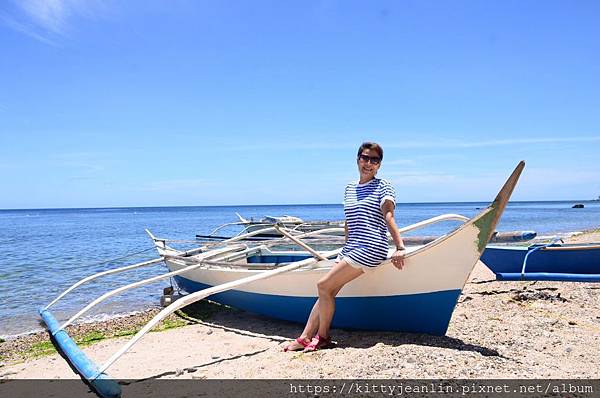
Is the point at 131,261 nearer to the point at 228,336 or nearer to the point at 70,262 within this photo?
the point at 70,262

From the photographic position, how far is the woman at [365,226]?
3859mm

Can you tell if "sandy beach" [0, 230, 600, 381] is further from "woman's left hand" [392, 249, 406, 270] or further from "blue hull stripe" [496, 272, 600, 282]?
"woman's left hand" [392, 249, 406, 270]

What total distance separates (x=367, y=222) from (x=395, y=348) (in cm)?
123

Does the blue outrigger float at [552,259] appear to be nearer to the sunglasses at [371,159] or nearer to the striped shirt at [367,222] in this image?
the striped shirt at [367,222]

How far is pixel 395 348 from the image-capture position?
4043 millimetres

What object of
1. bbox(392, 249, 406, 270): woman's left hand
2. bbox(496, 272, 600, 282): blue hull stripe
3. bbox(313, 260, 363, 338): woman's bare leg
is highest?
bbox(392, 249, 406, 270): woman's left hand

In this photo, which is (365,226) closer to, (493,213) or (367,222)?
(367,222)

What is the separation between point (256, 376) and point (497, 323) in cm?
291

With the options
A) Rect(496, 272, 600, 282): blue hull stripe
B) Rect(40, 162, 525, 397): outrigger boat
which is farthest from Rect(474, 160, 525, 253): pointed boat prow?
Rect(496, 272, 600, 282): blue hull stripe

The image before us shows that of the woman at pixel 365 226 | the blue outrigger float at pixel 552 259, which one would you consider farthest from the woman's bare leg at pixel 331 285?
the blue outrigger float at pixel 552 259

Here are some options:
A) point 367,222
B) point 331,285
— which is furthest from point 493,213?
point 331,285

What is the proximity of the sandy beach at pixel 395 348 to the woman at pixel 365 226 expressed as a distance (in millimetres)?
668

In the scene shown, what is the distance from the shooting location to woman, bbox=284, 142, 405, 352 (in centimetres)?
386

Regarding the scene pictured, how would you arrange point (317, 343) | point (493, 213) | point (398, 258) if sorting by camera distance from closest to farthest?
point (493, 213) < point (398, 258) < point (317, 343)
